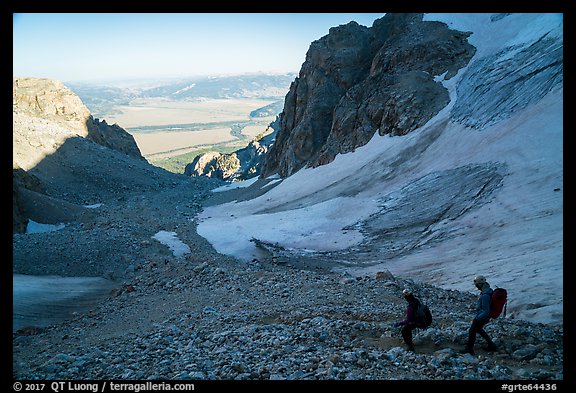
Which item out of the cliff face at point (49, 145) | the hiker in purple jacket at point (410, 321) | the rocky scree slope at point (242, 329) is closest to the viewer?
the rocky scree slope at point (242, 329)

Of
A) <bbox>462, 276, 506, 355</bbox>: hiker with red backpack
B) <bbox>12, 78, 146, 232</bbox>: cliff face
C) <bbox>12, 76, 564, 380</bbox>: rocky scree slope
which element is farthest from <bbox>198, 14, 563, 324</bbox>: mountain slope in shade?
<bbox>12, 78, 146, 232</bbox>: cliff face

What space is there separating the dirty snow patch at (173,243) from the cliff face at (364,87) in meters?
19.0

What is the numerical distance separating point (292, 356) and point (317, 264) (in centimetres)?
1421

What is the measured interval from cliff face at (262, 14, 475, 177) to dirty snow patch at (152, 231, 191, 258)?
19.0 m

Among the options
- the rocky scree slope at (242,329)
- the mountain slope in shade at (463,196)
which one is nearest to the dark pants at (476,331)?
the rocky scree slope at (242,329)

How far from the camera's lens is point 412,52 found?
140ft

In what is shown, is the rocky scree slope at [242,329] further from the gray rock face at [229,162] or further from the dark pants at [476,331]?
the gray rock face at [229,162]

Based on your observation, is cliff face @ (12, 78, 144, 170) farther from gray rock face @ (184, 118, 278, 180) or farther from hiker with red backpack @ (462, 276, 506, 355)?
hiker with red backpack @ (462, 276, 506, 355)

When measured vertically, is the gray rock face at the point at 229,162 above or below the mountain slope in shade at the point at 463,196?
below

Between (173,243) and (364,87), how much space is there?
27.8 meters

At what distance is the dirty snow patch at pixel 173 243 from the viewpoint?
26.8m

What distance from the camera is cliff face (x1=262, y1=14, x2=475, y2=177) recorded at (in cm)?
3881

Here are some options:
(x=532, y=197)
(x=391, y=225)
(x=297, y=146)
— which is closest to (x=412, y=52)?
(x=297, y=146)

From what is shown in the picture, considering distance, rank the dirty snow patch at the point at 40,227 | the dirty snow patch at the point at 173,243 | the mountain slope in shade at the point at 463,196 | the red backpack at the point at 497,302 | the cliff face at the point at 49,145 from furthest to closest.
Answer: the cliff face at the point at 49,145 → the dirty snow patch at the point at 40,227 → the dirty snow patch at the point at 173,243 → the mountain slope in shade at the point at 463,196 → the red backpack at the point at 497,302
